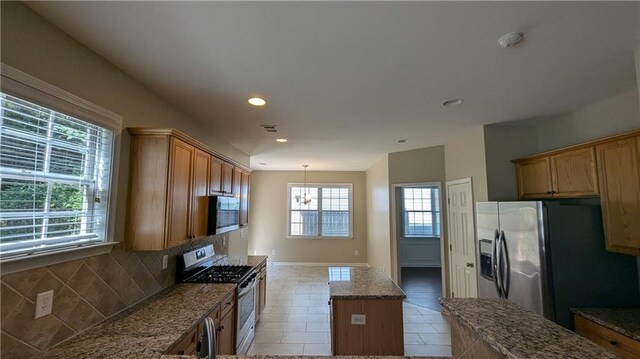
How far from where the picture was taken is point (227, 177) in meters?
3.43

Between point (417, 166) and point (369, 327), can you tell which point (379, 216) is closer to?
point (417, 166)

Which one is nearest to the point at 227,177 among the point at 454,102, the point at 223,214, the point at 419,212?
the point at 223,214

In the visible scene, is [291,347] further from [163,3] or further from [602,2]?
[602,2]

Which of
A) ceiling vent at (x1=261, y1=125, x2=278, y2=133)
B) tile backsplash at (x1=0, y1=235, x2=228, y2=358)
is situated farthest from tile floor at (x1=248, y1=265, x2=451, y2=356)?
ceiling vent at (x1=261, y1=125, x2=278, y2=133)

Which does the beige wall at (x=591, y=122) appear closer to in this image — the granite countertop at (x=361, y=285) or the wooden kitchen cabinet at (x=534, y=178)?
the wooden kitchen cabinet at (x=534, y=178)

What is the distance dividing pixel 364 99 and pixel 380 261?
173 inches

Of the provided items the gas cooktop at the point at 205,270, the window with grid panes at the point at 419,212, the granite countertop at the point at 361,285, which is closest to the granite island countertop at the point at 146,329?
the gas cooktop at the point at 205,270

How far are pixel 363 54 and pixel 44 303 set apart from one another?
7.60ft

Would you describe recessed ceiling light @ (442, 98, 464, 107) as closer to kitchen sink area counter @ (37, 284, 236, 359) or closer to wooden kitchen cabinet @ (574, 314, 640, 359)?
wooden kitchen cabinet @ (574, 314, 640, 359)

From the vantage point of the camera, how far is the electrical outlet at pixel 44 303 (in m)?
1.42

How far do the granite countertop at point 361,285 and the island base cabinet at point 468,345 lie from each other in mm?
798

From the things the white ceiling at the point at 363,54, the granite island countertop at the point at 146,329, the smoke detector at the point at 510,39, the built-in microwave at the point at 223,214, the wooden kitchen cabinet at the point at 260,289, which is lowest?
the wooden kitchen cabinet at the point at 260,289

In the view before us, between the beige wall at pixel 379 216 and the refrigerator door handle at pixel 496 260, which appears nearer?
the refrigerator door handle at pixel 496 260

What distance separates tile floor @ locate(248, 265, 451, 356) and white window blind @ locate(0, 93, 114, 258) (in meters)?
2.43
